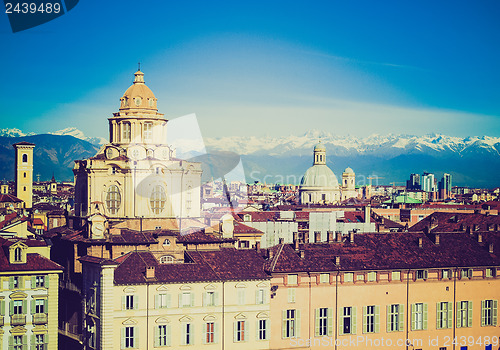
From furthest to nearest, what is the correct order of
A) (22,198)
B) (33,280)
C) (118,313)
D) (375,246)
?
(22,198)
(375,246)
(33,280)
(118,313)

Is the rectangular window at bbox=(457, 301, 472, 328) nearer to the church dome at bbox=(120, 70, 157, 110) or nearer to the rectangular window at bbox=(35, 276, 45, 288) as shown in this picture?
the rectangular window at bbox=(35, 276, 45, 288)

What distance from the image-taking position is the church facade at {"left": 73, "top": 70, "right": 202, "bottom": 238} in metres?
73.3

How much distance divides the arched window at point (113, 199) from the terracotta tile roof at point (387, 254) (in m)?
16.1

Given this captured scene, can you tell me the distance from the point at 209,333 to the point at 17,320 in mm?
12209

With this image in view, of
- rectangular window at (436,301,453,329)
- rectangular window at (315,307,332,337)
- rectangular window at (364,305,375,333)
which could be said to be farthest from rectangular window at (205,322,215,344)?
rectangular window at (436,301,453,329)

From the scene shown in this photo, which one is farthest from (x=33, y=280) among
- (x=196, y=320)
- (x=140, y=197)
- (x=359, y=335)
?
(x=359, y=335)

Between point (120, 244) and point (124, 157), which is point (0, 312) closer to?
point (120, 244)

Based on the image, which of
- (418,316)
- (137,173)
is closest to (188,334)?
(418,316)

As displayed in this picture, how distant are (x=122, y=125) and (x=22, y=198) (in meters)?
65.6

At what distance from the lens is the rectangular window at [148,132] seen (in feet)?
249

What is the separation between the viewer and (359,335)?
6144 centimetres

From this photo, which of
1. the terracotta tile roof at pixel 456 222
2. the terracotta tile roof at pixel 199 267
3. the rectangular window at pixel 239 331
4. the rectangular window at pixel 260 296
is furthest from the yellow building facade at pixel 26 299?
the terracotta tile roof at pixel 456 222

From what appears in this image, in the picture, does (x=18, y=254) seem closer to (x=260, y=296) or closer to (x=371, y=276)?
(x=260, y=296)

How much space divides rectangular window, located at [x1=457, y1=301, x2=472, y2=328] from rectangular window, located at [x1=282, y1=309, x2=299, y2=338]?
12.9 meters
